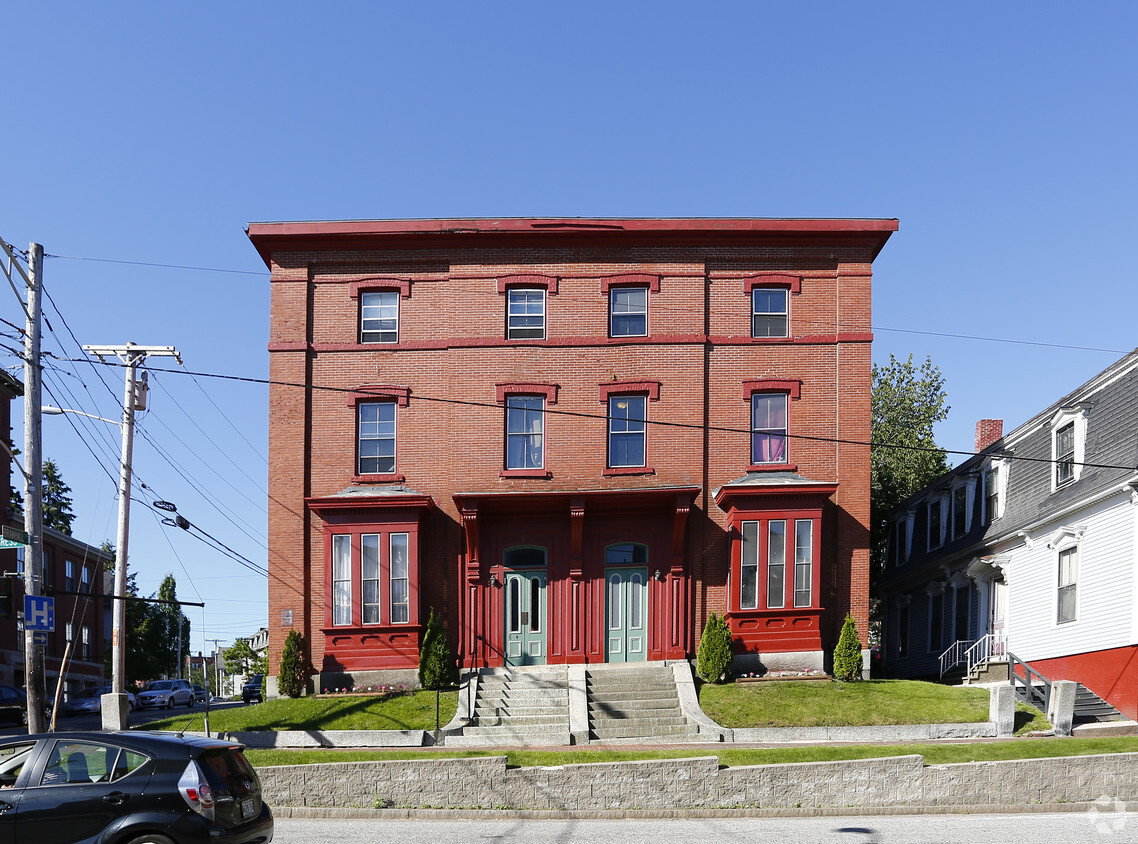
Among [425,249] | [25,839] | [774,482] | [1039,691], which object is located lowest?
[1039,691]

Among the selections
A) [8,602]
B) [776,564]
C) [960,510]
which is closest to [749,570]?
[776,564]

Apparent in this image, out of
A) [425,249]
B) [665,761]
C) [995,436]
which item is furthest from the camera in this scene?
[995,436]

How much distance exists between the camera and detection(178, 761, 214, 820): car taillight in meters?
10.2

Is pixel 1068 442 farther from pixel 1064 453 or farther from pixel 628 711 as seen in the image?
pixel 628 711

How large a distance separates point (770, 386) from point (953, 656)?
1067cm

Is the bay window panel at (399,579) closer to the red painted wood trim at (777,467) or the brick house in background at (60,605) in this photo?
Result: the red painted wood trim at (777,467)

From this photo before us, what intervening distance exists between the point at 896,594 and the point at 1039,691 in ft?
45.1

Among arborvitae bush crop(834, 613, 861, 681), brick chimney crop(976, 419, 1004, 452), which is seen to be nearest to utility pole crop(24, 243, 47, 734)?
arborvitae bush crop(834, 613, 861, 681)

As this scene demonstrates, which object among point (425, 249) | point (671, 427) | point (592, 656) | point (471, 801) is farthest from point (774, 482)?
point (471, 801)

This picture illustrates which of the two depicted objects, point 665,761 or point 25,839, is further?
point 665,761

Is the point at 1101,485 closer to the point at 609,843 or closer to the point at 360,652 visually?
the point at 609,843

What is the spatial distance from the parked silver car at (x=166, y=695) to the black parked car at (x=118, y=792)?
35.0m

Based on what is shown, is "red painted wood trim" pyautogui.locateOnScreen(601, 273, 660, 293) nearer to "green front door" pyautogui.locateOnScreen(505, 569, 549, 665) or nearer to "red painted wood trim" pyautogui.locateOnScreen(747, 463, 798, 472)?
"red painted wood trim" pyautogui.locateOnScreen(747, 463, 798, 472)

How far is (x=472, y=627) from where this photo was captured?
2664 cm
